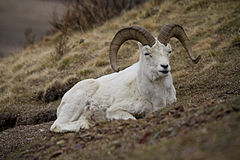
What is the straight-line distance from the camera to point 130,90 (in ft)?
23.2

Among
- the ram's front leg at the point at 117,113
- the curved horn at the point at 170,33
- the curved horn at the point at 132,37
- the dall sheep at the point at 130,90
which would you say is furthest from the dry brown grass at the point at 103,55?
the ram's front leg at the point at 117,113

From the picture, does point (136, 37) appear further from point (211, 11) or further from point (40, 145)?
point (211, 11)

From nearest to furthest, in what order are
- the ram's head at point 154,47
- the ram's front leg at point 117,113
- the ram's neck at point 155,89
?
the ram's head at point 154,47, the ram's front leg at point 117,113, the ram's neck at point 155,89

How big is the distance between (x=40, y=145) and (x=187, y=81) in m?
6.12

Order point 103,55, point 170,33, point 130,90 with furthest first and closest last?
point 103,55
point 130,90
point 170,33

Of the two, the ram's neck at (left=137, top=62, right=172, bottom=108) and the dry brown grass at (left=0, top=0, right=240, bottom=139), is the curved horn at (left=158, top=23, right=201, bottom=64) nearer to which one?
the ram's neck at (left=137, top=62, right=172, bottom=108)

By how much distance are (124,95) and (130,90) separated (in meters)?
0.21

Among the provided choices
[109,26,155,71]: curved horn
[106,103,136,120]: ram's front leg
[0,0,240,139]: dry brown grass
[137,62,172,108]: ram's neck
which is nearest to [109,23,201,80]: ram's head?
[109,26,155,71]: curved horn

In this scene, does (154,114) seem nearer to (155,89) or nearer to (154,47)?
(155,89)

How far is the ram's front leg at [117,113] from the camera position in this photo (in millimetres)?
6549

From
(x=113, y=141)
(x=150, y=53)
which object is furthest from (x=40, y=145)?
(x=150, y=53)

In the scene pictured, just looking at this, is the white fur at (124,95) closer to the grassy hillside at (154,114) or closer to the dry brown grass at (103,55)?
the grassy hillside at (154,114)

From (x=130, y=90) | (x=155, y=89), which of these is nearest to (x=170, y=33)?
(x=155, y=89)

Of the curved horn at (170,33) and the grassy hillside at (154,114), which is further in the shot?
the curved horn at (170,33)
